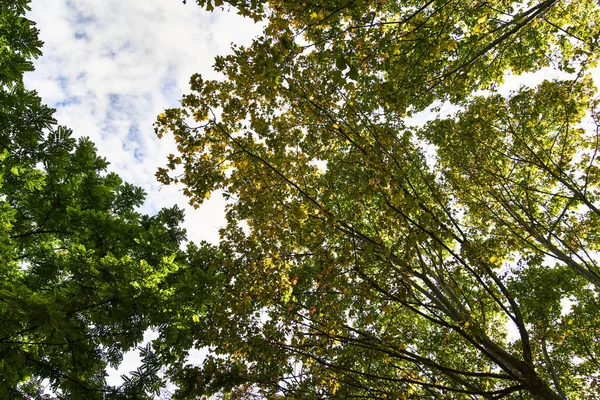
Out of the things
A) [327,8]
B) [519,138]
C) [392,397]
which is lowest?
[392,397]

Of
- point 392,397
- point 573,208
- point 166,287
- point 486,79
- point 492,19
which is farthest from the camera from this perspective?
point 573,208

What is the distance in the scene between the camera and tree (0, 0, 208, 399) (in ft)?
19.1

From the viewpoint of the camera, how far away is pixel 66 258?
6.26m

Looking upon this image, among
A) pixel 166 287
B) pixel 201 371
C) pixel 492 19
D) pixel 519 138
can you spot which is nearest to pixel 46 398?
pixel 166 287

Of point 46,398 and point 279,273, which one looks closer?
point 279,273

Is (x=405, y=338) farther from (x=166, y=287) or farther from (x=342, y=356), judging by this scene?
(x=166, y=287)

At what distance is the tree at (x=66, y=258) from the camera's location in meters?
5.82

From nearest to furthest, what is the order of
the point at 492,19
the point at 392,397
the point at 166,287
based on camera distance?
the point at 392,397, the point at 492,19, the point at 166,287

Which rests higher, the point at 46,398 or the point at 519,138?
the point at 519,138

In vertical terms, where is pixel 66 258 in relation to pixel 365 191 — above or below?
below

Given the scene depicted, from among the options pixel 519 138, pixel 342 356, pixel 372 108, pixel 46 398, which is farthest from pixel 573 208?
pixel 46 398

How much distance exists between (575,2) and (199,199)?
33.3ft

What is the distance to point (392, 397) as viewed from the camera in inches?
177

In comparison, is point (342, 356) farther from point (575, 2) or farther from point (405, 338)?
point (575, 2)
